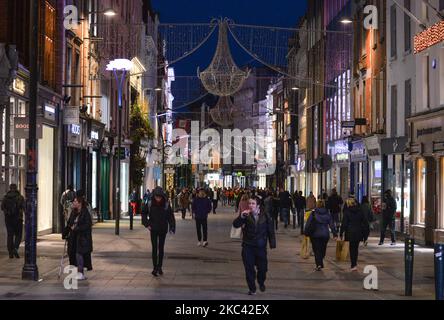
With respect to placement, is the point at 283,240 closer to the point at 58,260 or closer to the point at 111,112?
the point at 58,260

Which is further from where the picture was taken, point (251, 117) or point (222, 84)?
Answer: point (251, 117)

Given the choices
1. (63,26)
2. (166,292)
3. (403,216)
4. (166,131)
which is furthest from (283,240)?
(166,131)

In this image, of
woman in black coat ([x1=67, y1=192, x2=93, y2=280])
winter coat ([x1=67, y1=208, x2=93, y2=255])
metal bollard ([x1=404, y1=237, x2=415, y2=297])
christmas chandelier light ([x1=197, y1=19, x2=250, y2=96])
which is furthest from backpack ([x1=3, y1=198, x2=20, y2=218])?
metal bollard ([x1=404, y1=237, x2=415, y2=297])

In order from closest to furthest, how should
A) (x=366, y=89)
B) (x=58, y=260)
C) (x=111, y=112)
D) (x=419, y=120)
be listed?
(x=58, y=260)
(x=419, y=120)
(x=366, y=89)
(x=111, y=112)

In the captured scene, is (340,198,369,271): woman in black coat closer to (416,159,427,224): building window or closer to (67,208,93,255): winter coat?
(67,208,93,255): winter coat

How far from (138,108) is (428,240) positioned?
3434cm

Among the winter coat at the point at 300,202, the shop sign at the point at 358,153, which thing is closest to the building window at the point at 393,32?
the shop sign at the point at 358,153

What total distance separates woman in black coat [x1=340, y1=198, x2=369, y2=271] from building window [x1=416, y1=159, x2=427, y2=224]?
10.2m

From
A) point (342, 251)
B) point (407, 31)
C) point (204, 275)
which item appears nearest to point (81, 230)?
point (204, 275)

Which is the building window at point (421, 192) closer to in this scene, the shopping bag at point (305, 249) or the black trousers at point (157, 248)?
the shopping bag at point (305, 249)

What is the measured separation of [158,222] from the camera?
2019cm

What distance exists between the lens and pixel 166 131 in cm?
10325

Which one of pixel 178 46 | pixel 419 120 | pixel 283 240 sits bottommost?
pixel 283 240

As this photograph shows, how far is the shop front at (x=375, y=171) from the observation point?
1625 inches
